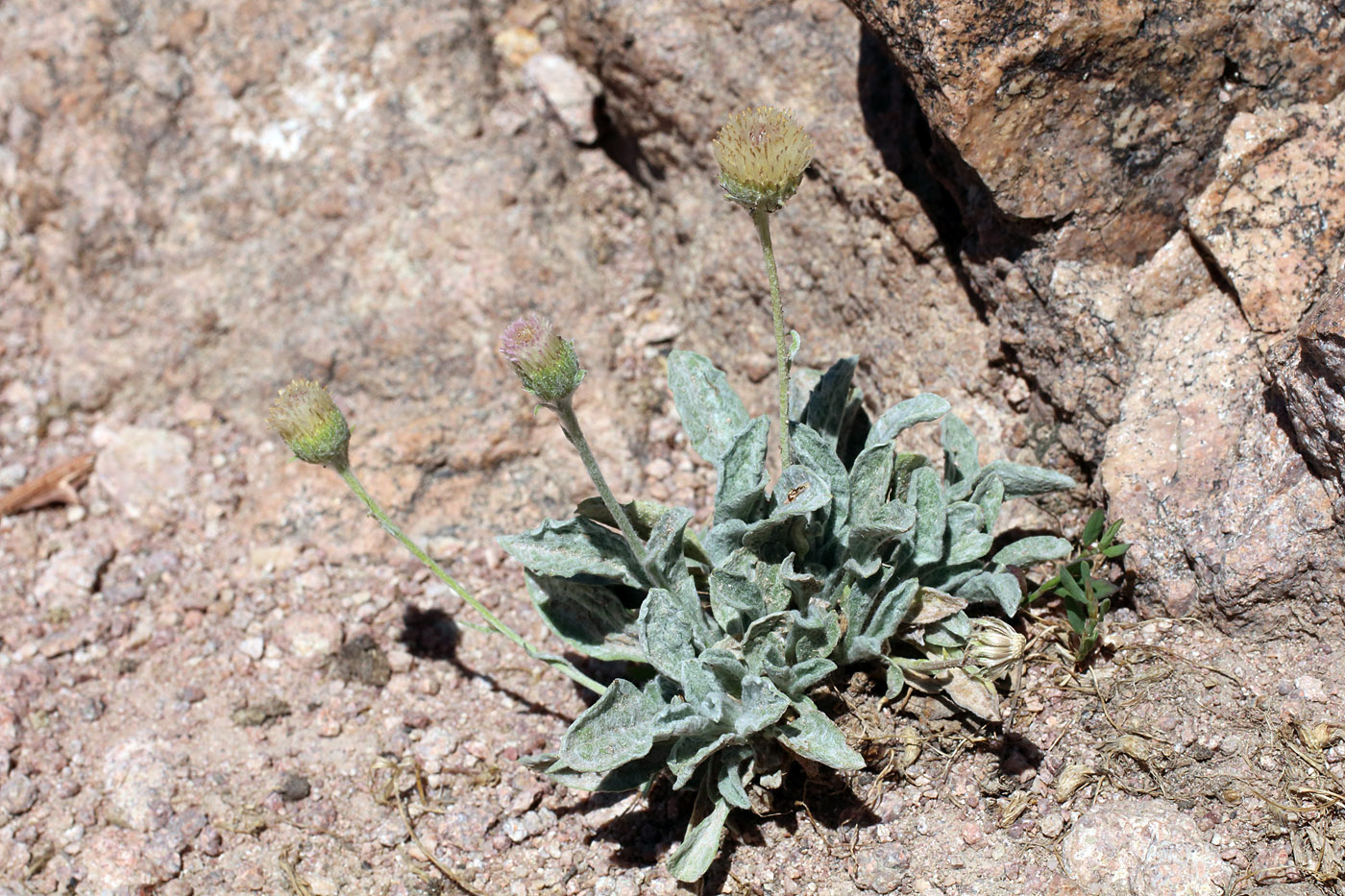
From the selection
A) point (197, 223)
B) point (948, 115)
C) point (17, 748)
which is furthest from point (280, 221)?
point (948, 115)

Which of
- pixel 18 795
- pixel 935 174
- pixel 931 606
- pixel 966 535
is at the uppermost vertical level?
pixel 935 174

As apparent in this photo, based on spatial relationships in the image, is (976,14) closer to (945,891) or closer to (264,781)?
(945,891)

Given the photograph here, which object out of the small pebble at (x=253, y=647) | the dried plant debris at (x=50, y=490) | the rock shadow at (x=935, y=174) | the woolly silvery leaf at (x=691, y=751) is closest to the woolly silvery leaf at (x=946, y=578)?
the woolly silvery leaf at (x=691, y=751)

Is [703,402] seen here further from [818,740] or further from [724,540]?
[818,740]

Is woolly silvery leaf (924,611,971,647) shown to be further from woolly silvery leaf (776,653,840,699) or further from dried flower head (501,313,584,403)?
dried flower head (501,313,584,403)

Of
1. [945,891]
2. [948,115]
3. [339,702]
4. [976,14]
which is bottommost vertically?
[339,702]

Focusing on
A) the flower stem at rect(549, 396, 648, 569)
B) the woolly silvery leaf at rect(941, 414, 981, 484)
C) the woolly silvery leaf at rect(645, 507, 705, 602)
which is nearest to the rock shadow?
the woolly silvery leaf at rect(941, 414, 981, 484)

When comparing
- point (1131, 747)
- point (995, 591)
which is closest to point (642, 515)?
point (995, 591)
